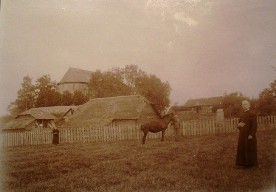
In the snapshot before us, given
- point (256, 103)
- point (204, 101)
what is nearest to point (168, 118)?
point (204, 101)

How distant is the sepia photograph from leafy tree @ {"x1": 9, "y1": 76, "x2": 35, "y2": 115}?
0.03ft

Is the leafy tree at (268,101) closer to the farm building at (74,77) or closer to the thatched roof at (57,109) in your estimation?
the farm building at (74,77)

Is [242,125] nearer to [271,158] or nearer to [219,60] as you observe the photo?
[271,158]

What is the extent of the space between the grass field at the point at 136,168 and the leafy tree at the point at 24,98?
413 millimetres

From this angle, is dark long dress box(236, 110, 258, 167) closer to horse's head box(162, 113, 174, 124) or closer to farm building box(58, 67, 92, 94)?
horse's head box(162, 113, 174, 124)

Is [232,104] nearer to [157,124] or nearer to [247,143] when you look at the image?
[247,143]

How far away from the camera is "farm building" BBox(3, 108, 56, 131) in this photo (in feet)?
10.9

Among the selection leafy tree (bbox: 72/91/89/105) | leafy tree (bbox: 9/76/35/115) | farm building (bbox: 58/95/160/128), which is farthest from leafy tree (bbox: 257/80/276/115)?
leafy tree (bbox: 9/76/35/115)

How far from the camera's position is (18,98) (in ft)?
11.0

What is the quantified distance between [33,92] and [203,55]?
6.11 feet

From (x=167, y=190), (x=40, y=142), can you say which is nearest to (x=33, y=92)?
(x=40, y=142)

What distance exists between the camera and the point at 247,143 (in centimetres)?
336

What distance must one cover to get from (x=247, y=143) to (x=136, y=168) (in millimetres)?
1202

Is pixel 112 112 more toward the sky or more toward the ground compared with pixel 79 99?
more toward the ground
